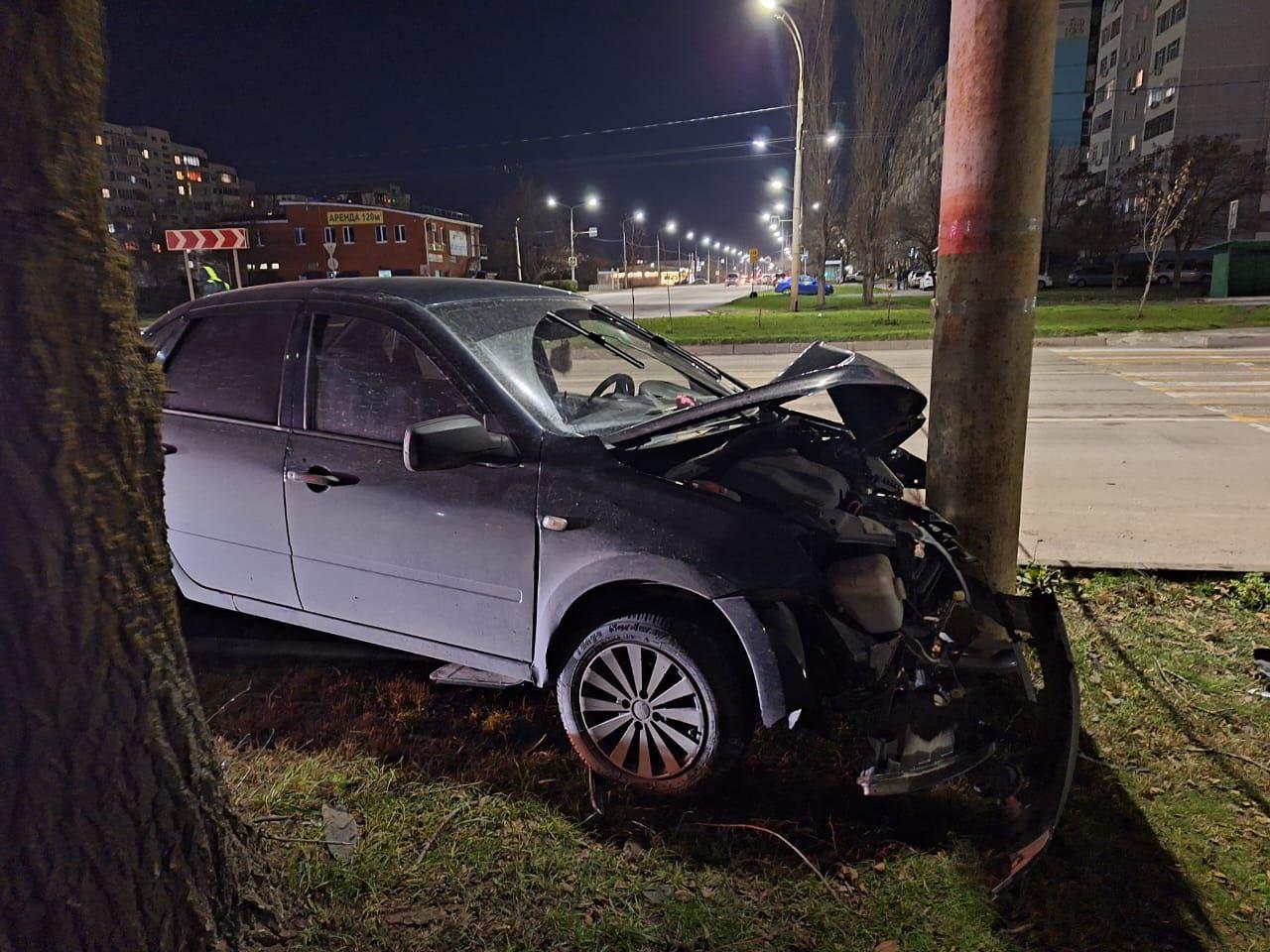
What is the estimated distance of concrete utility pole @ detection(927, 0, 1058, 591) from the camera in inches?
135

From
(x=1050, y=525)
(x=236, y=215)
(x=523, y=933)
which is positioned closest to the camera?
(x=523, y=933)

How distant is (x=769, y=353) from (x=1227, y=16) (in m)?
65.3

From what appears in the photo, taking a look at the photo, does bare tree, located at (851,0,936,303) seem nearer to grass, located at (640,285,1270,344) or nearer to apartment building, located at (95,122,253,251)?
grass, located at (640,285,1270,344)

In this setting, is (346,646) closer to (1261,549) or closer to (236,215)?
(1261,549)

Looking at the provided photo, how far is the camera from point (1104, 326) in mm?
20875

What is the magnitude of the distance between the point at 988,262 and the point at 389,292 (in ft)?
8.09

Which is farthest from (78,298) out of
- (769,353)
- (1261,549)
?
(769,353)

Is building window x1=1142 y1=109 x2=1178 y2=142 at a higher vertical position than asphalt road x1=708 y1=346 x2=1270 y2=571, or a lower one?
higher

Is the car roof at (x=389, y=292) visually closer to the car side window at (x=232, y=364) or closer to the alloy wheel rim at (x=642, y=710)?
the car side window at (x=232, y=364)

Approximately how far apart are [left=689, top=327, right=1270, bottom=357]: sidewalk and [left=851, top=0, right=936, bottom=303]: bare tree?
1720cm

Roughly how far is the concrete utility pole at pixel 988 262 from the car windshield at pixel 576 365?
1103mm

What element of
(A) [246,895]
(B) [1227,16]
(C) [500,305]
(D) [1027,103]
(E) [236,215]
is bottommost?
(A) [246,895]

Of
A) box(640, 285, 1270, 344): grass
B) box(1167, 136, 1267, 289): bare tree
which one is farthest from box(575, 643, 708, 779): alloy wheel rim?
box(1167, 136, 1267, 289): bare tree

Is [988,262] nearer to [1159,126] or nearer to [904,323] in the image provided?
[904,323]
